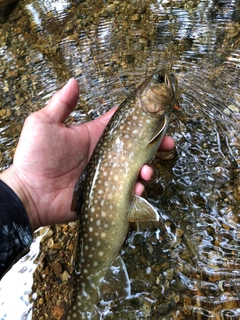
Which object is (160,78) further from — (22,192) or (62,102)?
(22,192)

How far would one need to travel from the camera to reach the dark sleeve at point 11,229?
2705mm

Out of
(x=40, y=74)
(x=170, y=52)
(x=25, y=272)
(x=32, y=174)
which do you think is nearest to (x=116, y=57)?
(x=170, y=52)

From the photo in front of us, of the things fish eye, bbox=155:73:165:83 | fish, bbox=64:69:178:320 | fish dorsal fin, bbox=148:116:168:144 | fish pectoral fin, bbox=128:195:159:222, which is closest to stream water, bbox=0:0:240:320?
fish, bbox=64:69:178:320

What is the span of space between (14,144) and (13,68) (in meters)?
1.62

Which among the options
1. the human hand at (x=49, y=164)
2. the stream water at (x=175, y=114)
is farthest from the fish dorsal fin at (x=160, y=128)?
the stream water at (x=175, y=114)

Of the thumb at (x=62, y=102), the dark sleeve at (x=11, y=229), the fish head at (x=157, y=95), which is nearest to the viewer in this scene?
the dark sleeve at (x=11, y=229)

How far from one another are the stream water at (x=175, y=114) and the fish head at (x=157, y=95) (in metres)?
1.03

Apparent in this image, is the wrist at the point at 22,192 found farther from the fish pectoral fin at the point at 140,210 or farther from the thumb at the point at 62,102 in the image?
the fish pectoral fin at the point at 140,210

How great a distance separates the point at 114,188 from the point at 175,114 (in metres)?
1.68

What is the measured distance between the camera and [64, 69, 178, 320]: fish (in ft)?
9.18

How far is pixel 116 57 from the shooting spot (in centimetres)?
522

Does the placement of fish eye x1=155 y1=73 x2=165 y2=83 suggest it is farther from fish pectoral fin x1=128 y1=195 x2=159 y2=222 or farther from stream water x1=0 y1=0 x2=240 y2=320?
stream water x1=0 y1=0 x2=240 y2=320

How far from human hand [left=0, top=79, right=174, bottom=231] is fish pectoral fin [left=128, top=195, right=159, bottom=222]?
0.09 meters

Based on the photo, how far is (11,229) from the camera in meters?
2.76
